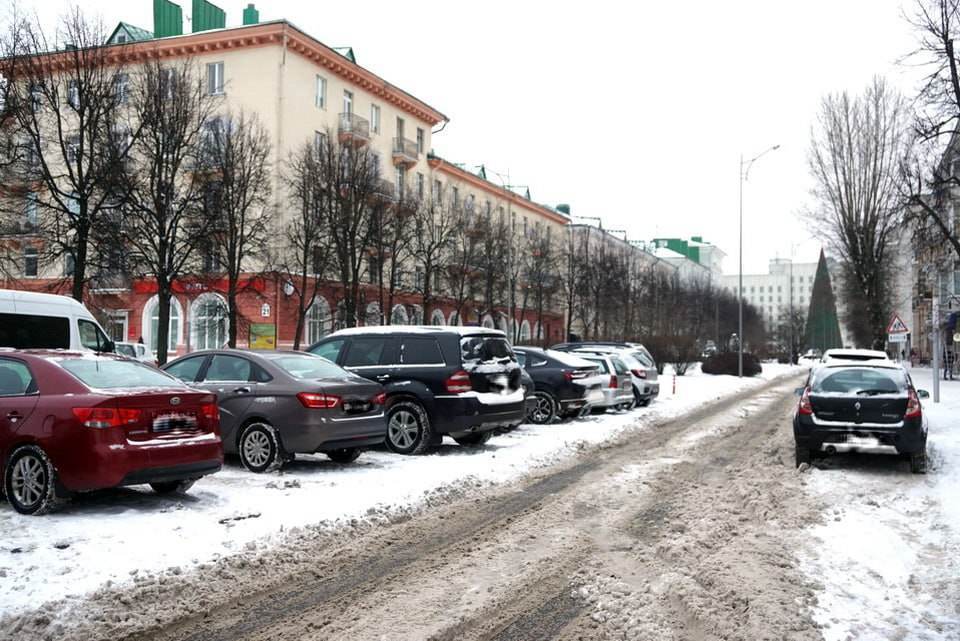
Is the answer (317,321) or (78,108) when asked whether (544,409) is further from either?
(317,321)

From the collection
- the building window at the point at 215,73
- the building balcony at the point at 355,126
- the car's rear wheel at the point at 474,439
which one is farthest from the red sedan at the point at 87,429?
the building window at the point at 215,73

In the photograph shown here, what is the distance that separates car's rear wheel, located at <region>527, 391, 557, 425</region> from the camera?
18641mm

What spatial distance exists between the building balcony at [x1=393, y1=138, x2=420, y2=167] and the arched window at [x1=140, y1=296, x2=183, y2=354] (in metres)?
15.9

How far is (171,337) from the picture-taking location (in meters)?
42.8

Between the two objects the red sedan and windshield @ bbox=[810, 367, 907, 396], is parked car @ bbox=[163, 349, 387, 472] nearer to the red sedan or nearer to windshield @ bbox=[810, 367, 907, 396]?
the red sedan

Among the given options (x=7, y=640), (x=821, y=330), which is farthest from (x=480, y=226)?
(x=821, y=330)

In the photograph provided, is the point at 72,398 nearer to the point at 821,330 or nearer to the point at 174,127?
the point at 174,127

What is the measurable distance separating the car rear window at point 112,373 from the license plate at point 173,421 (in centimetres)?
44

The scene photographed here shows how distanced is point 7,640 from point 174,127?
66.6 feet

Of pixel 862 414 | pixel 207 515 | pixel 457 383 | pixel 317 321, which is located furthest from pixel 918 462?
pixel 317 321

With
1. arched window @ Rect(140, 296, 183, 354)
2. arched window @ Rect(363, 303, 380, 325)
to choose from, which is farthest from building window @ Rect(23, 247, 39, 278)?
arched window @ Rect(363, 303, 380, 325)

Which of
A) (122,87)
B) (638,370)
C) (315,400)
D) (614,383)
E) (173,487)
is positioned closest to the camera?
(173,487)

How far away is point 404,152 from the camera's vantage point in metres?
50.5

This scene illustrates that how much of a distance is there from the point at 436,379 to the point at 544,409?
652 cm
